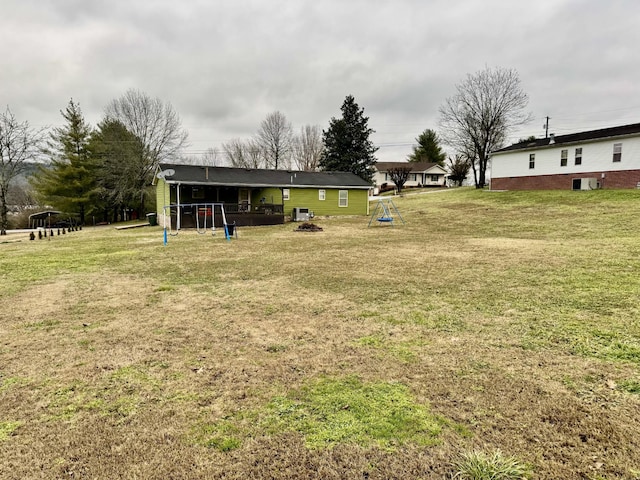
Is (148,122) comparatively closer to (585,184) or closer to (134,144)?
(134,144)

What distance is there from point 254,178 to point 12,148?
69.0 ft

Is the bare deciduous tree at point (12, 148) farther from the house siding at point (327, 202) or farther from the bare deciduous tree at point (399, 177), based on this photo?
the bare deciduous tree at point (399, 177)

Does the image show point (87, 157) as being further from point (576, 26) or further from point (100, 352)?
point (576, 26)

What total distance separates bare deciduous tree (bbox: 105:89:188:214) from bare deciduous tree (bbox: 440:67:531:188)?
107ft

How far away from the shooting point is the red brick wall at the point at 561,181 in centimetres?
2399

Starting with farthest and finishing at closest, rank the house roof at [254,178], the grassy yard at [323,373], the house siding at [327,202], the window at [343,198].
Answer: the window at [343,198] → the house siding at [327,202] → the house roof at [254,178] → the grassy yard at [323,373]

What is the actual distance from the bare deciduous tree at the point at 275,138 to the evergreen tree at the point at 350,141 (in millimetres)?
11045

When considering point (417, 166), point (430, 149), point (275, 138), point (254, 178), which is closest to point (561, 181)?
point (254, 178)

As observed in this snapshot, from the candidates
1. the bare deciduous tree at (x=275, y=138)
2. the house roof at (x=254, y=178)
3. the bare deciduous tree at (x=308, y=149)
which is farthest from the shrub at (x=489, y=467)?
the bare deciduous tree at (x=308, y=149)

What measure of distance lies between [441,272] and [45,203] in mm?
38313

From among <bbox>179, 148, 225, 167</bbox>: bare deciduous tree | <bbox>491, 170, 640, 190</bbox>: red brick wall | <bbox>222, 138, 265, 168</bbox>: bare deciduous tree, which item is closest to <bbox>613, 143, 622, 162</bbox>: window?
<bbox>491, 170, 640, 190</bbox>: red brick wall

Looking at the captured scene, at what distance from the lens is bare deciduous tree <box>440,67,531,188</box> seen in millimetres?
35750

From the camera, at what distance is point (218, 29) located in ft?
58.0

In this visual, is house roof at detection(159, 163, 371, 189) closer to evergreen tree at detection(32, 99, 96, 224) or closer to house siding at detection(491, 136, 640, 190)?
evergreen tree at detection(32, 99, 96, 224)
